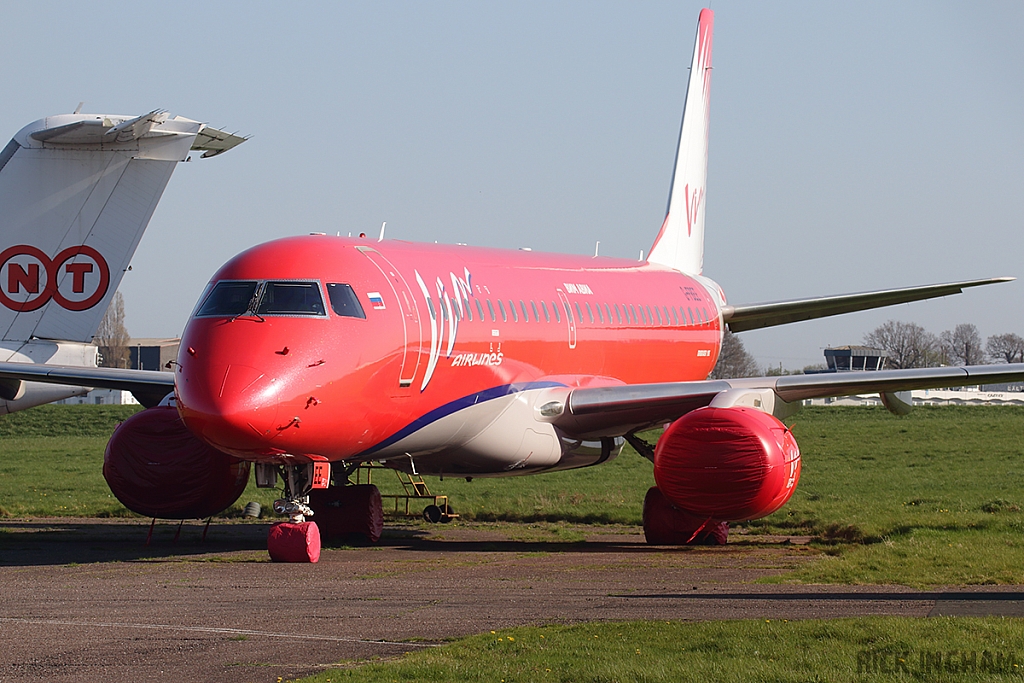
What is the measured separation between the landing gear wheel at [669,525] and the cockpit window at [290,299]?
656 centimetres

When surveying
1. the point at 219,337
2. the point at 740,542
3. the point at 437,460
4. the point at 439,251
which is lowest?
the point at 740,542

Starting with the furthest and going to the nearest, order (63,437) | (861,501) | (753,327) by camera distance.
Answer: (63,437)
(753,327)
(861,501)

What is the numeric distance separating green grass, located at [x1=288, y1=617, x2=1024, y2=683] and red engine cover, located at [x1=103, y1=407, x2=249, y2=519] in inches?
398

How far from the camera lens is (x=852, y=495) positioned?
27.3 metres

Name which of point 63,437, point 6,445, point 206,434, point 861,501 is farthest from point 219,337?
point 63,437

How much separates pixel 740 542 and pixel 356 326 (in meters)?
7.69

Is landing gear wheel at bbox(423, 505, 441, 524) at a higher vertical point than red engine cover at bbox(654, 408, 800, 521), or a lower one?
lower

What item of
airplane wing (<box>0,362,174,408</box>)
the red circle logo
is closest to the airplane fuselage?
airplane wing (<box>0,362,174,408</box>)

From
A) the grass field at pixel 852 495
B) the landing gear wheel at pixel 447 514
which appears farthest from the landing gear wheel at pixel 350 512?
the grass field at pixel 852 495

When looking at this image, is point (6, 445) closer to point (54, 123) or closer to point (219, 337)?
point (54, 123)

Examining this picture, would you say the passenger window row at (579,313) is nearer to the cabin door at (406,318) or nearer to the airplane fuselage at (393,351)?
the airplane fuselage at (393,351)

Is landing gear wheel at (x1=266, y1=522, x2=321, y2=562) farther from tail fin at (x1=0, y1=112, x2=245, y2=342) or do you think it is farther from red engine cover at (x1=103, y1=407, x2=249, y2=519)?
tail fin at (x1=0, y1=112, x2=245, y2=342)

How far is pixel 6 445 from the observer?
46.1m

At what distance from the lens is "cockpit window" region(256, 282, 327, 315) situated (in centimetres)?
1536
